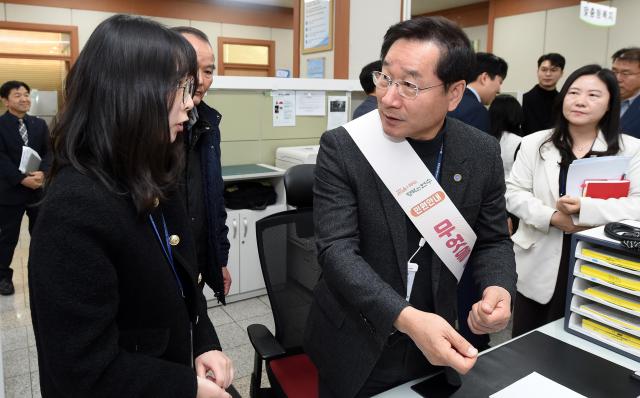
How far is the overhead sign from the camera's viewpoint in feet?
19.2

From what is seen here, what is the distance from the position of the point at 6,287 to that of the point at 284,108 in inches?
98.1

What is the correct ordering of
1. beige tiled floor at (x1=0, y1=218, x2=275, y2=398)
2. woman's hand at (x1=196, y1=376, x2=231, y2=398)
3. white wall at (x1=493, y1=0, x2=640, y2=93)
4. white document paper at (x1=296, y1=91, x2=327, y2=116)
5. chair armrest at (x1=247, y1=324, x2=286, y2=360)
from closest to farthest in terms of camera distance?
1. woman's hand at (x1=196, y1=376, x2=231, y2=398)
2. chair armrest at (x1=247, y1=324, x2=286, y2=360)
3. beige tiled floor at (x1=0, y1=218, x2=275, y2=398)
4. white document paper at (x1=296, y1=91, x2=327, y2=116)
5. white wall at (x1=493, y1=0, x2=640, y2=93)

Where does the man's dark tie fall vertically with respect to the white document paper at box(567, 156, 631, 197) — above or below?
above

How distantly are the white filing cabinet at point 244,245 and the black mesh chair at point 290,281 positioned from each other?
1601 millimetres

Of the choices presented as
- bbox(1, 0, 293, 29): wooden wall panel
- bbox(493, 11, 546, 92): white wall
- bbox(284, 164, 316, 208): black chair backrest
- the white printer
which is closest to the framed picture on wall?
the white printer

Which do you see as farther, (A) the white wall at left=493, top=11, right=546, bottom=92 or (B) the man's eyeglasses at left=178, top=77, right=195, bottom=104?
(A) the white wall at left=493, top=11, right=546, bottom=92

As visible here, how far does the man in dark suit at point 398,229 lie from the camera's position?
1082 millimetres

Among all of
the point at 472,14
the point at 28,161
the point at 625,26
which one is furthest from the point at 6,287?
the point at 472,14

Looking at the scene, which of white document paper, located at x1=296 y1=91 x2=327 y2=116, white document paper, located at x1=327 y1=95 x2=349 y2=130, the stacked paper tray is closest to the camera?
the stacked paper tray

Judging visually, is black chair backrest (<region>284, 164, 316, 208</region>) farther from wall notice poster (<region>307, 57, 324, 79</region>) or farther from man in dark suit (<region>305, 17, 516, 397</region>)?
wall notice poster (<region>307, 57, 324, 79</region>)

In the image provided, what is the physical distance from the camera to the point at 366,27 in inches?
171

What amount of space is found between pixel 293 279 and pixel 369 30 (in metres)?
3.19

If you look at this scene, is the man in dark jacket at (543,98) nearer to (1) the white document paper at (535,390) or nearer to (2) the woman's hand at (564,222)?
(2) the woman's hand at (564,222)

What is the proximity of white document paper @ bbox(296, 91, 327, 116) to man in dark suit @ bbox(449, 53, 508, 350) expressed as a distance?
1.50 meters
